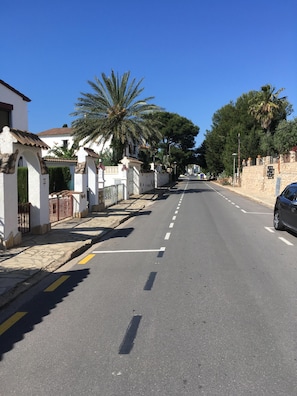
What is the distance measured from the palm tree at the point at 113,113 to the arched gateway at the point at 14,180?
23212mm

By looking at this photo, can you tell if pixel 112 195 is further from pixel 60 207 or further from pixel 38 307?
pixel 38 307

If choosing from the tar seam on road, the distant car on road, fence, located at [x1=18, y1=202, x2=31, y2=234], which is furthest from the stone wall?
the tar seam on road

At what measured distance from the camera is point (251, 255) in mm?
9141

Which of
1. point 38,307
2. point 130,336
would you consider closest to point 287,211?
point 38,307

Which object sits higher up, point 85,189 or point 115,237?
point 85,189

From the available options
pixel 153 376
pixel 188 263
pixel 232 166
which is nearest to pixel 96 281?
pixel 188 263

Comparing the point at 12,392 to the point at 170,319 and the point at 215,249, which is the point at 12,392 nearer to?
the point at 170,319

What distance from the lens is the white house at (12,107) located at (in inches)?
915

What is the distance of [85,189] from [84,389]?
49.1ft

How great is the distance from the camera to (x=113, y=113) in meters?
35.4

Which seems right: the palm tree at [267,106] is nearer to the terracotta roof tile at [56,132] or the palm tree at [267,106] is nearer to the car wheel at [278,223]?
the terracotta roof tile at [56,132]

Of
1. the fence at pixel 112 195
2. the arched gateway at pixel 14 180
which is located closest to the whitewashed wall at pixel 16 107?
the fence at pixel 112 195

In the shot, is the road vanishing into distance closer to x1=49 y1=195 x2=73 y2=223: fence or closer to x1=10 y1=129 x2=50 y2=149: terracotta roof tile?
x1=10 y1=129 x2=50 y2=149: terracotta roof tile

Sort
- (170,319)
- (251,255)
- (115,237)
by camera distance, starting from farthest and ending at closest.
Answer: (115,237) < (251,255) < (170,319)
